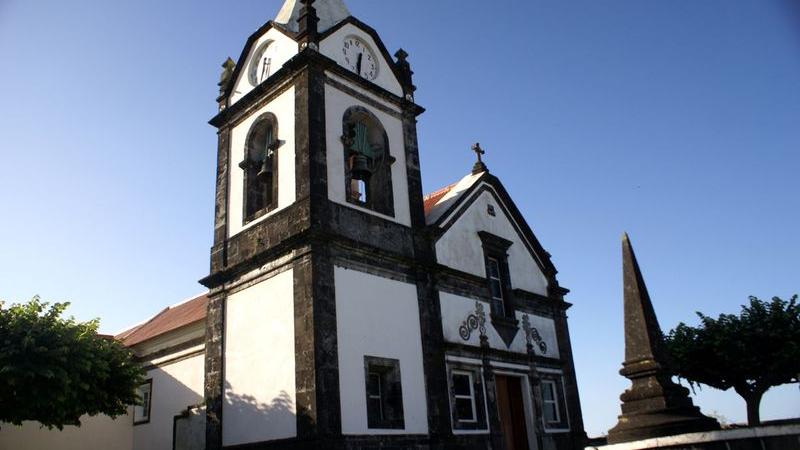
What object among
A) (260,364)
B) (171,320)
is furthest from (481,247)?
(171,320)

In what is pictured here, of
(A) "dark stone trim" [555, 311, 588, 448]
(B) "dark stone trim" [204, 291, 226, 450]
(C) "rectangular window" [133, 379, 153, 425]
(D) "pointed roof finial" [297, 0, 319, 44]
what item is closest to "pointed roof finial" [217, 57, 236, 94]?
(D) "pointed roof finial" [297, 0, 319, 44]

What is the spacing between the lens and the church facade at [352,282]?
12656 mm

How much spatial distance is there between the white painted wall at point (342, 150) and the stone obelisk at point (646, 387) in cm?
682

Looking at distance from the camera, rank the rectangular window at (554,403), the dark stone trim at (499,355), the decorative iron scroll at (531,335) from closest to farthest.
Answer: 1. the dark stone trim at (499,355)
2. the rectangular window at (554,403)
3. the decorative iron scroll at (531,335)

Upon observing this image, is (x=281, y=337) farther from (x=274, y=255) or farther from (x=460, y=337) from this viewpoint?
(x=460, y=337)

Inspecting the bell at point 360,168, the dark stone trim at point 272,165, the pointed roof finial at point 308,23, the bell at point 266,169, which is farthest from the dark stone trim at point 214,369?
the pointed roof finial at point 308,23

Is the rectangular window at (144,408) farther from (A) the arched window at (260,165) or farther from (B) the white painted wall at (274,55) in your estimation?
(B) the white painted wall at (274,55)

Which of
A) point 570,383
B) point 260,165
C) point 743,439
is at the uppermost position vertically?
point 260,165

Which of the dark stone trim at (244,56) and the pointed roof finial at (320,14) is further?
the dark stone trim at (244,56)

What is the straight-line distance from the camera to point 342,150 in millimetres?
14836

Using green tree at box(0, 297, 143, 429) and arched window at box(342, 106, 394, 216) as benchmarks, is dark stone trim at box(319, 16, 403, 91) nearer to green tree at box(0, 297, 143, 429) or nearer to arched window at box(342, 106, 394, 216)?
arched window at box(342, 106, 394, 216)

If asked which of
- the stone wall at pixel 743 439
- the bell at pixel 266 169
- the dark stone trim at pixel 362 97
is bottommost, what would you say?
the stone wall at pixel 743 439

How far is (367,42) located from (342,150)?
3939 millimetres

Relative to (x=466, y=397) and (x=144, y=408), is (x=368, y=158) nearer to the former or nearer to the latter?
(x=466, y=397)
